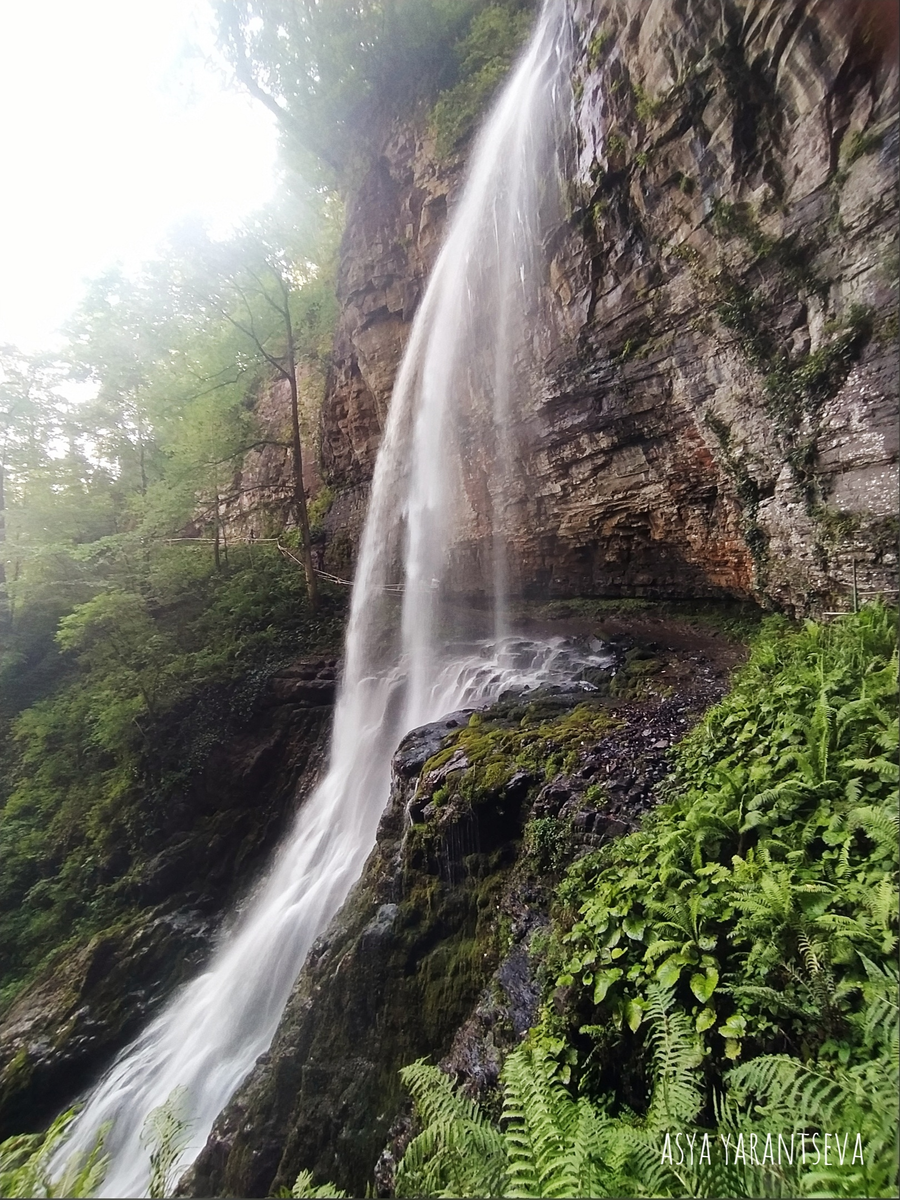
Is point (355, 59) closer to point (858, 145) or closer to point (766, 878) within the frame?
point (858, 145)

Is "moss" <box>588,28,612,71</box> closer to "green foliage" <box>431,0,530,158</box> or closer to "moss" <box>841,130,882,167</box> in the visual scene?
"moss" <box>841,130,882,167</box>

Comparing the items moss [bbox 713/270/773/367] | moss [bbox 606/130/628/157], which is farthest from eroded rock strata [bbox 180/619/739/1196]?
moss [bbox 606/130/628/157]

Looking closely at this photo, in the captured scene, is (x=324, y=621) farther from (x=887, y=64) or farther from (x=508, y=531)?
(x=887, y=64)

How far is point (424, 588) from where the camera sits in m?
10.5

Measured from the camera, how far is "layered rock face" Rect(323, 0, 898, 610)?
4.20m

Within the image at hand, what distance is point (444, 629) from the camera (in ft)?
32.6

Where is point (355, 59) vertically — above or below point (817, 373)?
above

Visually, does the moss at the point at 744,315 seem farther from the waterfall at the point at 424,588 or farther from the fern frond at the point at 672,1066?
the fern frond at the point at 672,1066

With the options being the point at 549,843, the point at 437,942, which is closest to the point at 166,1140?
the point at 437,942

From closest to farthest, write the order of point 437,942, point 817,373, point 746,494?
point 437,942
point 817,373
point 746,494

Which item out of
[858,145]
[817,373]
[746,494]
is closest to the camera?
[858,145]

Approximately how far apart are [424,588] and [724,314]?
671cm

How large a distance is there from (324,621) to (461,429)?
4.98m

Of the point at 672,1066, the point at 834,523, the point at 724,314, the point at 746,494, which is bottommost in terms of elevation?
the point at 672,1066
